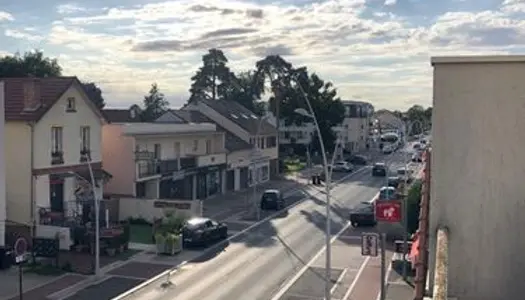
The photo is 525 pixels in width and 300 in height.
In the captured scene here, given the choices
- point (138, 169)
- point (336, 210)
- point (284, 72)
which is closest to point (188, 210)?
point (138, 169)

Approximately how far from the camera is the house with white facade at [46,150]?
30.8 meters

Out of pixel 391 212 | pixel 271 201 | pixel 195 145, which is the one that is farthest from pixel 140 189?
pixel 391 212

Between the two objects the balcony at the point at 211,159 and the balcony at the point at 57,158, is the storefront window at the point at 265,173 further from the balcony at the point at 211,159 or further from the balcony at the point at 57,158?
the balcony at the point at 57,158

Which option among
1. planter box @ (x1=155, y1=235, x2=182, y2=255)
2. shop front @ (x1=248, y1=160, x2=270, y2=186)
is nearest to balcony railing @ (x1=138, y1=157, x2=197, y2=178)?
planter box @ (x1=155, y1=235, x2=182, y2=255)

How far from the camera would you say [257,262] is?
28.4m

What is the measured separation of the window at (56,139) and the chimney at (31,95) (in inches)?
60.3

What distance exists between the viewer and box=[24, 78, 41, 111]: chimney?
3145cm

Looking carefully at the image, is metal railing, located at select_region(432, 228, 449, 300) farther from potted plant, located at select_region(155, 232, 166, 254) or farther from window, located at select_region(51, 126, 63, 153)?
window, located at select_region(51, 126, 63, 153)

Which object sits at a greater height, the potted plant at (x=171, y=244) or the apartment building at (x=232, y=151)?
the apartment building at (x=232, y=151)

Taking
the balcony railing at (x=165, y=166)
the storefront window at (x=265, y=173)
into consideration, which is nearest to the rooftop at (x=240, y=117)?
the storefront window at (x=265, y=173)

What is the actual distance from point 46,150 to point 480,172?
25505 millimetres

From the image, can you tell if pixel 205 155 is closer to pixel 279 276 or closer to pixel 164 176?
pixel 164 176

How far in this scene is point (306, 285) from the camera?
24.7 m

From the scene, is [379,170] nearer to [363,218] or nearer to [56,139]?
[363,218]
